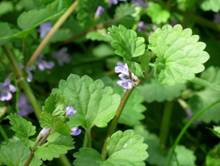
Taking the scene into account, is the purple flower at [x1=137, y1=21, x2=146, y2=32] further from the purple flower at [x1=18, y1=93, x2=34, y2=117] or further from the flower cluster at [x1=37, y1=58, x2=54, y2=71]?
the purple flower at [x1=18, y1=93, x2=34, y2=117]

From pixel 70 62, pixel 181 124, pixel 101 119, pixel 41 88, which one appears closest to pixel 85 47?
pixel 70 62

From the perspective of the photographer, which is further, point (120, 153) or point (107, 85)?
point (107, 85)

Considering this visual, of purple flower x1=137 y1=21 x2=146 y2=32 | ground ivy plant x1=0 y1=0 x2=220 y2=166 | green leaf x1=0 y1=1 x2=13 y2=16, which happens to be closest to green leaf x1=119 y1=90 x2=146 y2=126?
ground ivy plant x1=0 y1=0 x2=220 y2=166

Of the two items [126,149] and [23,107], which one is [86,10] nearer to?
[23,107]

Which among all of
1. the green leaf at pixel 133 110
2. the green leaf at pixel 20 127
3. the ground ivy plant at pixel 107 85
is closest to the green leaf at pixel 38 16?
the ground ivy plant at pixel 107 85

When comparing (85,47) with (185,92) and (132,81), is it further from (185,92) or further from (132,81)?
(132,81)

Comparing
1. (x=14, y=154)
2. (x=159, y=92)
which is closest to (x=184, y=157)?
(x=159, y=92)

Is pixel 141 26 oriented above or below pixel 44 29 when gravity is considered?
below
